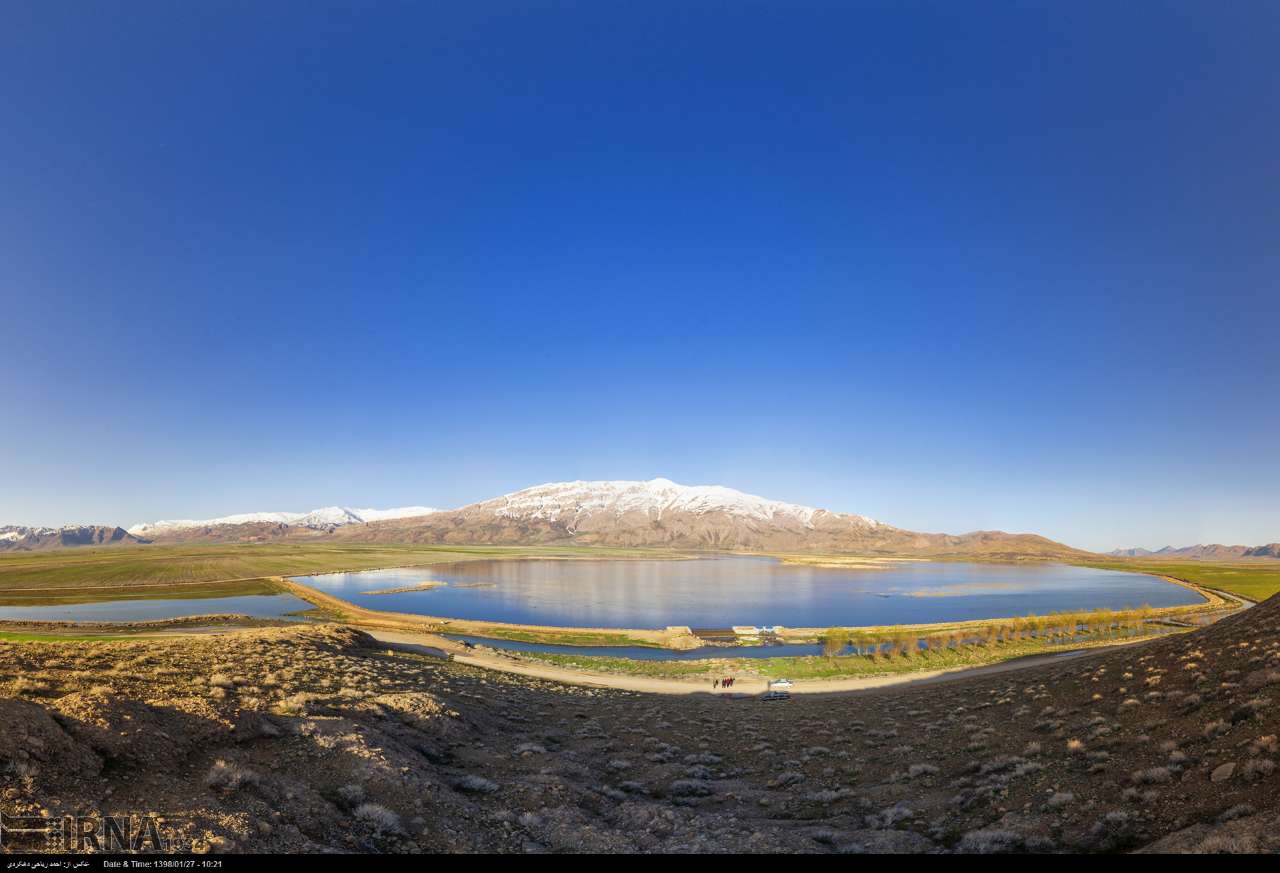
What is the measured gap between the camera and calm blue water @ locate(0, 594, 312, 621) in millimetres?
84975

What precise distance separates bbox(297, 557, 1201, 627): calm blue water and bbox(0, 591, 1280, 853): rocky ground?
227 feet

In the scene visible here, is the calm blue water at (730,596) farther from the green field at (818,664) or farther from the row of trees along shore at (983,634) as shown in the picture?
the green field at (818,664)

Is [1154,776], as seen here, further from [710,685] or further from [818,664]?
[818,664]

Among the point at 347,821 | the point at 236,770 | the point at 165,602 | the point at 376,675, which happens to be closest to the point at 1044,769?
the point at 347,821

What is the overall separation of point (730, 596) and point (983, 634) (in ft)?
201

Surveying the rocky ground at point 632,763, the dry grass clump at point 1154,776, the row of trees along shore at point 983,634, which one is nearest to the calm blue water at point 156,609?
the rocky ground at point 632,763

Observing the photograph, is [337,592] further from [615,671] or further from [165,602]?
[615,671]

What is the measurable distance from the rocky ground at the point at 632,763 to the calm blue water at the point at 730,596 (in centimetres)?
6922

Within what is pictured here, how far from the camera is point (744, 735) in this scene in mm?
25656

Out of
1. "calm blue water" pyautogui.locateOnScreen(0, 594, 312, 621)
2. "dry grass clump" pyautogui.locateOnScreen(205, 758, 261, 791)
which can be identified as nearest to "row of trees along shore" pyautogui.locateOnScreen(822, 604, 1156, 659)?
"dry grass clump" pyautogui.locateOnScreen(205, 758, 261, 791)

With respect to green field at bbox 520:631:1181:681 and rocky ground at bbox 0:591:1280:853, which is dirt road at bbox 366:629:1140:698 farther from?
rocky ground at bbox 0:591:1280:853

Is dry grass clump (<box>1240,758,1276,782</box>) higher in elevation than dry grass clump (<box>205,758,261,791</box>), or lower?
higher

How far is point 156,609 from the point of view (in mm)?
94750

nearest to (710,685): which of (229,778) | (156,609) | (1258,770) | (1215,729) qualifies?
(1215,729)
